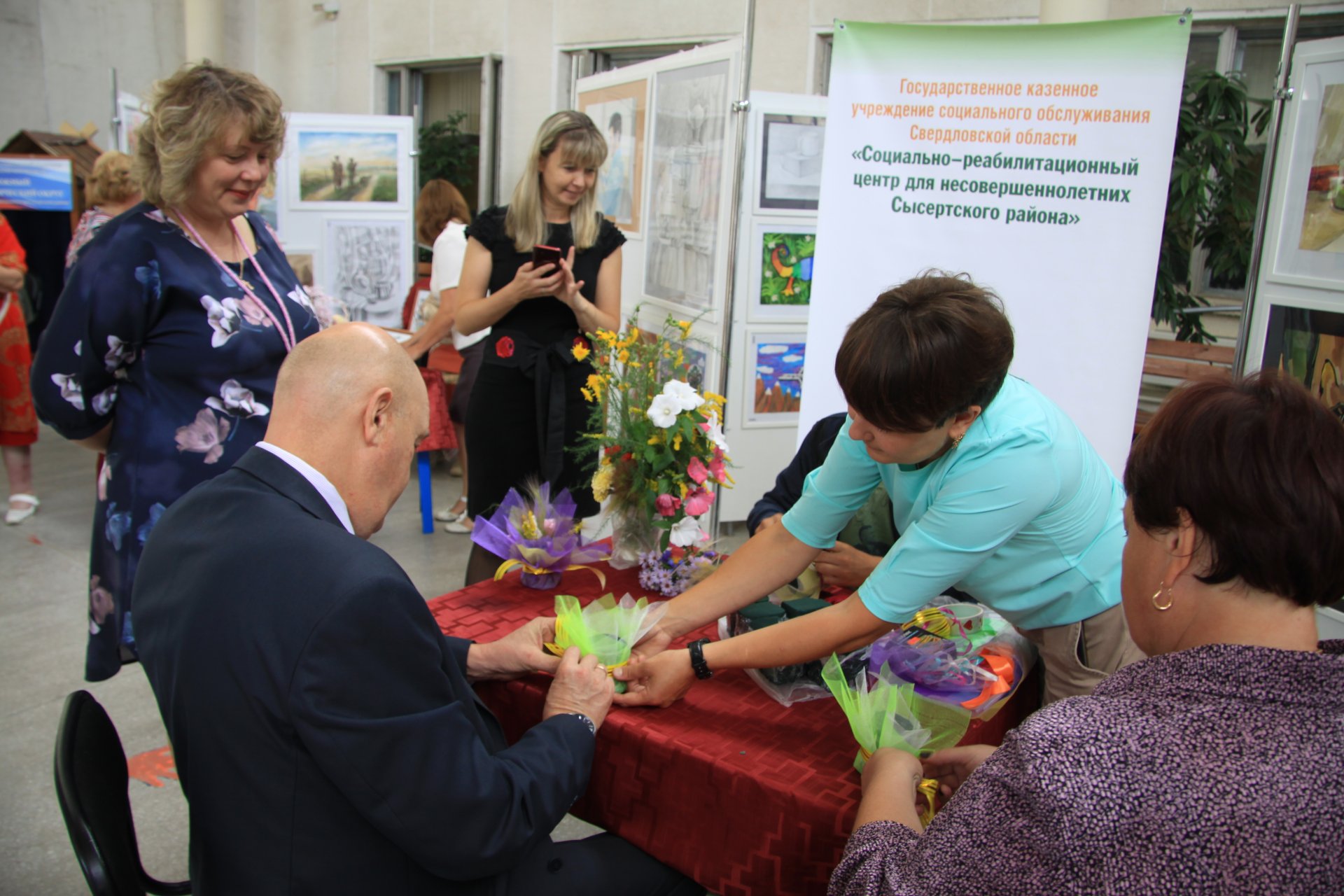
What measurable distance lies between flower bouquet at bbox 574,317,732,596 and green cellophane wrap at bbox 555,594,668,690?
26 cm

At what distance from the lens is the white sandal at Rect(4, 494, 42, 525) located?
474cm

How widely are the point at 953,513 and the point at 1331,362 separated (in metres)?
1.73

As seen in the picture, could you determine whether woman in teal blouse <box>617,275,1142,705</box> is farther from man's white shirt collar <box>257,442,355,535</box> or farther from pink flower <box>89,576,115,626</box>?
pink flower <box>89,576,115,626</box>

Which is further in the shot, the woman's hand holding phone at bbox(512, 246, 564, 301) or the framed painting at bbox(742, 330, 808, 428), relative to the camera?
the framed painting at bbox(742, 330, 808, 428)

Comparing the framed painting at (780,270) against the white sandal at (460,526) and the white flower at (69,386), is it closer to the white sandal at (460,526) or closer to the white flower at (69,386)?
the white sandal at (460,526)

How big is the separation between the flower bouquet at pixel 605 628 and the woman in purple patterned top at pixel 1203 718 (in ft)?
2.07

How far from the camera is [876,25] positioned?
284cm

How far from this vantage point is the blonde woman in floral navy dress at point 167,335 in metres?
2.02

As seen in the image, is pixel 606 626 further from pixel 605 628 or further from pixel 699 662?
pixel 699 662

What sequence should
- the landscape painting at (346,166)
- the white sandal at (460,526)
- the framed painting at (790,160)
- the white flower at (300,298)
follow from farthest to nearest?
1. the landscape painting at (346,166)
2. the white sandal at (460,526)
3. the framed painting at (790,160)
4. the white flower at (300,298)

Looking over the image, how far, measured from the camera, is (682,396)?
1905mm

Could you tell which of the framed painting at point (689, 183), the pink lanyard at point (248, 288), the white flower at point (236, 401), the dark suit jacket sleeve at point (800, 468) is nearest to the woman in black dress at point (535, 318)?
the framed painting at point (689, 183)

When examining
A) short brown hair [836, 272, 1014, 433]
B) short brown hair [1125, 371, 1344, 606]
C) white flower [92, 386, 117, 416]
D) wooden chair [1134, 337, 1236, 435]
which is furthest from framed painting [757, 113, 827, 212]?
short brown hair [1125, 371, 1344, 606]

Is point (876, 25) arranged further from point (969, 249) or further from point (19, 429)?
point (19, 429)
